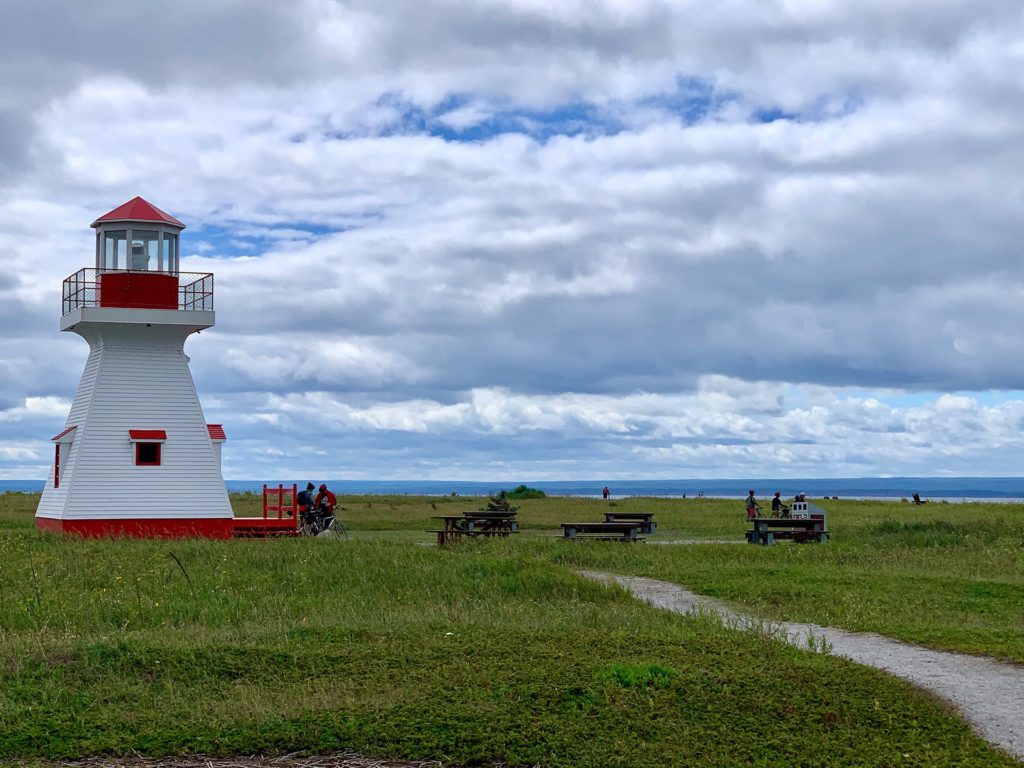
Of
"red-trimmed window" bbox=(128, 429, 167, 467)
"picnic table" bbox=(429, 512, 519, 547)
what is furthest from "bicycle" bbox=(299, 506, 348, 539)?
"red-trimmed window" bbox=(128, 429, 167, 467)

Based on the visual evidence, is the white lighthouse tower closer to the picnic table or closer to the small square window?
the small square window

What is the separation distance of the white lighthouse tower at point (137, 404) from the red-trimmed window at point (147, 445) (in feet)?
0.09

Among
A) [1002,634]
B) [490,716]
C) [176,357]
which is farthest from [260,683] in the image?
[176,357]

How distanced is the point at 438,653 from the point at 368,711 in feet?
7.20

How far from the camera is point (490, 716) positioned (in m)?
9.16

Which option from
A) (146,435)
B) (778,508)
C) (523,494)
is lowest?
(778,508)

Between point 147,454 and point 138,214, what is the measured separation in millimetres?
6326

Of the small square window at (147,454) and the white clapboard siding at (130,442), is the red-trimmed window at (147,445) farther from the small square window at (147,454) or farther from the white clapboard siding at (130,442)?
the white clapboard siding at (130,442)

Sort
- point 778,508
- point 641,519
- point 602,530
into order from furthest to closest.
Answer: point 778,508
point 641,519
point 602,530

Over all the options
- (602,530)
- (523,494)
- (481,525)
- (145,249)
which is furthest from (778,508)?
(523,494)

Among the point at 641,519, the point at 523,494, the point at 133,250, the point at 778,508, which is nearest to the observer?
the point at 133,250

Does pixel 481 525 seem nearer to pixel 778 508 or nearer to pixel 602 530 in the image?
pixel 602 530

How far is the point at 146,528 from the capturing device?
29094mm

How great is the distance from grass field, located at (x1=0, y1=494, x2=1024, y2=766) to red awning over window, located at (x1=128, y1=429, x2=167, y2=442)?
793 cm
